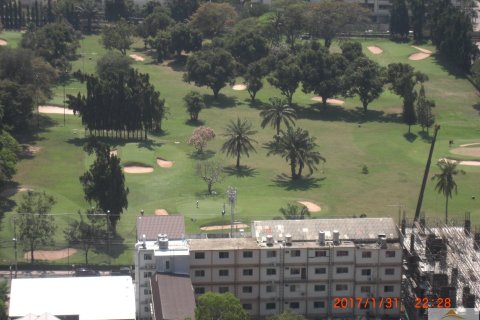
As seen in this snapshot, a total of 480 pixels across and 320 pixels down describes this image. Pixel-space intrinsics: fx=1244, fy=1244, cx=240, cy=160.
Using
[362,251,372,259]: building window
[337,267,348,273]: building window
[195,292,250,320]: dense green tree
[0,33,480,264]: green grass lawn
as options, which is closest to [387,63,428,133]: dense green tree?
[0,33,480,264]: green grass lawn

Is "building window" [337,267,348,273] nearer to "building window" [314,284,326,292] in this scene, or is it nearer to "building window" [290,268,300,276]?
"building window" [314,284,326,292]

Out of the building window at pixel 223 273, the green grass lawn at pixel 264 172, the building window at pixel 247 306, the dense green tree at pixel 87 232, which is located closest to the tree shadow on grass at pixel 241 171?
the green grass lawn at pixel 264 172

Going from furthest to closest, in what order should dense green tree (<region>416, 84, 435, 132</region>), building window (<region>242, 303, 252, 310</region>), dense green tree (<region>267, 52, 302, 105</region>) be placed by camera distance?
dense green tree (<region>267, 52, 302, 105</region>) < dense green tree (<region>416, 84, 435, 132</region>) < building window (<region>242, 303, 252, 310</region>)

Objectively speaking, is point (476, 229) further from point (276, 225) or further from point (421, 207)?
point (276, 225)

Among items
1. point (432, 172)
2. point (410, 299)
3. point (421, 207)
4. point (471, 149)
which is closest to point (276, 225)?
point (410, 299)

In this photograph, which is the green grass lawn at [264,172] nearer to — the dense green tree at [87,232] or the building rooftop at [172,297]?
the dense green tree at [87,232]

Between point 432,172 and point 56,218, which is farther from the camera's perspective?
point 432,172
